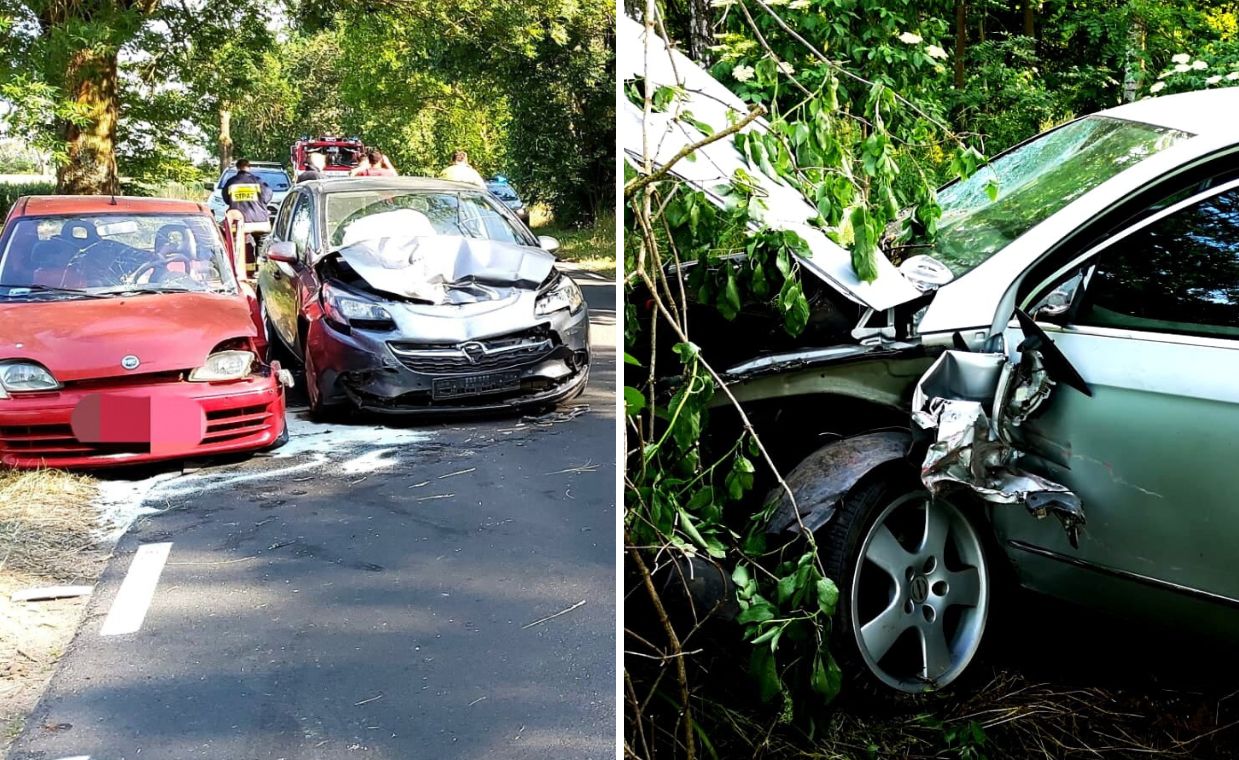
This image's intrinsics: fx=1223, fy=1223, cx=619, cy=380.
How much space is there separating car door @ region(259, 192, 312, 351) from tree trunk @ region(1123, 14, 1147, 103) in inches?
61.8

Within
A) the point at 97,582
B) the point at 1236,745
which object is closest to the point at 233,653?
the point at 97,582

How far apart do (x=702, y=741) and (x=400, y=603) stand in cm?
57

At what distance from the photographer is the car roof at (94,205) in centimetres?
175

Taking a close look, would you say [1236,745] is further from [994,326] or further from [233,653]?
[233,653]

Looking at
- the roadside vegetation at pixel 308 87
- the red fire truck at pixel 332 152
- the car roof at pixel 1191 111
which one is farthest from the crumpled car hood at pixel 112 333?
the car roof at pixel 1191 111

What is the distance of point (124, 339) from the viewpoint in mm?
1696

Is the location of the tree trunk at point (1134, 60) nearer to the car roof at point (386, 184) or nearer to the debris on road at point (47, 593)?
the car roof at point (386, 184)

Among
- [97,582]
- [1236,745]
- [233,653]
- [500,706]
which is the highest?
[97,582]

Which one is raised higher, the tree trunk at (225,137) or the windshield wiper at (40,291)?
the tree trunk at (225,137)

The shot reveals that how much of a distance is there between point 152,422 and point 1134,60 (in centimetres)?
193

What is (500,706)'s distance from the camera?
70.7 inches

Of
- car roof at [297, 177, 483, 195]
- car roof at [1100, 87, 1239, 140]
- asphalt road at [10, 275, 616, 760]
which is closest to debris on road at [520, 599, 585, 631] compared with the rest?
asphalt road at [10, 275, 616, 760]

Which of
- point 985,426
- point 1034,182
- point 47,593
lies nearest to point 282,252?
point 47,593

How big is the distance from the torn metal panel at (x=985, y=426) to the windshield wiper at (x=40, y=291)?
127 cm
